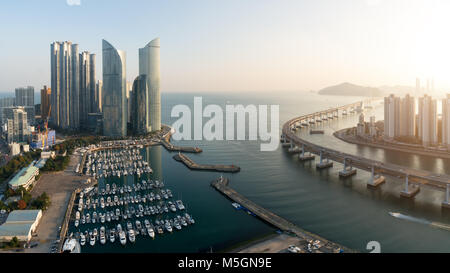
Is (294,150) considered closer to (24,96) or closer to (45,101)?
(45,101)

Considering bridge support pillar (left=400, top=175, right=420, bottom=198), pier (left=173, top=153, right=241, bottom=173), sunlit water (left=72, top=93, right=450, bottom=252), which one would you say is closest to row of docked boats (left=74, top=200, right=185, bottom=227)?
sunlit water (left=72, top=93, right=450, bottom=252)

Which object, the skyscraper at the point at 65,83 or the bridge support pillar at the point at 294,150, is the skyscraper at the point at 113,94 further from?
the bridge support pillar at the point at 294,150

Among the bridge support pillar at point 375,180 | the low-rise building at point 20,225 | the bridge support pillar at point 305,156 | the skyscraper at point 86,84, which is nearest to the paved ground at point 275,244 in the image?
the low-rise building at point 20,225

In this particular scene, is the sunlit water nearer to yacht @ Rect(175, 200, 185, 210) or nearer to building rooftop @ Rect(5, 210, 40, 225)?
yacht @ Rect(175, 200, 185, 210)

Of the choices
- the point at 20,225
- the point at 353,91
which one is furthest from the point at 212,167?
the point at 353,91

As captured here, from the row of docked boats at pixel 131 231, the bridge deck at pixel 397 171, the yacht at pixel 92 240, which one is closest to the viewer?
the yacht at pixel 92 240
